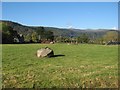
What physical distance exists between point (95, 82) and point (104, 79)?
34.8 inches

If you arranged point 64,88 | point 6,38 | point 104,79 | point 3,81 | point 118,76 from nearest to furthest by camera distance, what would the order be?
point 64,88 → point 3,81 → point 104,79 → point 118,76 → point 6,38

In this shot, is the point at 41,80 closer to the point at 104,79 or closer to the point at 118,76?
the point at 104,79

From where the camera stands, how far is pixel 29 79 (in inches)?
→ 531

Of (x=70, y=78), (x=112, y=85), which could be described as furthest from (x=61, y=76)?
(x=112, y=85)

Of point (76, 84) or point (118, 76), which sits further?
point (118, 76)

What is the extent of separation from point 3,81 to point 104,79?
16.7 ft

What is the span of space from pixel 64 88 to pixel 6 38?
89.9 m

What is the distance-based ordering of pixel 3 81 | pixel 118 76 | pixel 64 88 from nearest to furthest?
pixel 64 88
pixel 3 81
pixel 118 76

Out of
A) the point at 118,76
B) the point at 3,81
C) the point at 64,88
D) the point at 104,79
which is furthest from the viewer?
the point at 118,76

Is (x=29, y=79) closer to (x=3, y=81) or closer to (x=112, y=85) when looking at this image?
(x=3, y=81)

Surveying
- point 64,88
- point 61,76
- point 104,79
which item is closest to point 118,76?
point 104,79

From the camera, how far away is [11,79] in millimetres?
13445

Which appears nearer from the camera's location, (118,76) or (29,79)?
(29,79)

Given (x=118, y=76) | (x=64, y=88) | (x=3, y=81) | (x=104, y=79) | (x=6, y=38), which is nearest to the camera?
(x=64, y=88)
